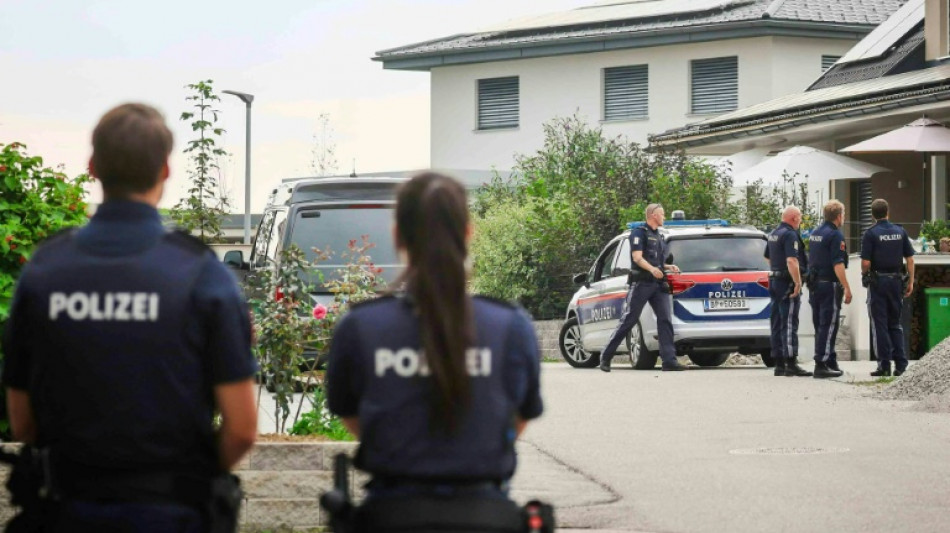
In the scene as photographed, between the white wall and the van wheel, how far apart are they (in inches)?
860

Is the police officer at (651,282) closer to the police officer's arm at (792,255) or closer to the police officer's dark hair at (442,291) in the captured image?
the police officer's arm at (792,255)

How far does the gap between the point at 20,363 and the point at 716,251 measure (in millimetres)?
17543

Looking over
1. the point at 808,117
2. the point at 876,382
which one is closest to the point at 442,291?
the point at 876,382

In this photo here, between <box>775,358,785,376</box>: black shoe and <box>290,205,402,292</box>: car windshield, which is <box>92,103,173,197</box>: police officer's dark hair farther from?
<box>775,358,785,376</box>: black shoe

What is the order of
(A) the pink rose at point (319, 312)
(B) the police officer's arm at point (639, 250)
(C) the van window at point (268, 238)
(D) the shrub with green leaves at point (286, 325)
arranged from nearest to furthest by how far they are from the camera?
(D) the shrub with green leaves at point (286, 325)
(A) the pink rose at point (319, 312)
(C) the van window at point (268, 238)
(B) the police officer's arm at point (639, 250)

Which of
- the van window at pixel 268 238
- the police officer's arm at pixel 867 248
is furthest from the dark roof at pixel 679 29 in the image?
the police officer's arm at pixel 867 248

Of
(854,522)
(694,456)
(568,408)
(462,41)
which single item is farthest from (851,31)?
(854,522)

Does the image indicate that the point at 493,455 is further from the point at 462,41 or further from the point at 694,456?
the point at 462,41

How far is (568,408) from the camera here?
15.9 meters

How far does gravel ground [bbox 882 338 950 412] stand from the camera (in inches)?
611

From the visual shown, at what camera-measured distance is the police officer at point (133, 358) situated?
3.94 m

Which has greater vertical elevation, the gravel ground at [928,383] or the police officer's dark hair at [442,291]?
the police officer's dark hair at [442,291]

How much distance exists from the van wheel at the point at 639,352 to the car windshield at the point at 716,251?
945 mm

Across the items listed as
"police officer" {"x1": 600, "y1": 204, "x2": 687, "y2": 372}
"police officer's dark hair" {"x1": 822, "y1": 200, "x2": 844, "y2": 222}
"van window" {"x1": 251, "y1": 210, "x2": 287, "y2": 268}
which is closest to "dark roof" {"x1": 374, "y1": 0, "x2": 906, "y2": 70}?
"police officer" {"x1": 600, "y1": 204, "x2": 687, "y2": 372}
